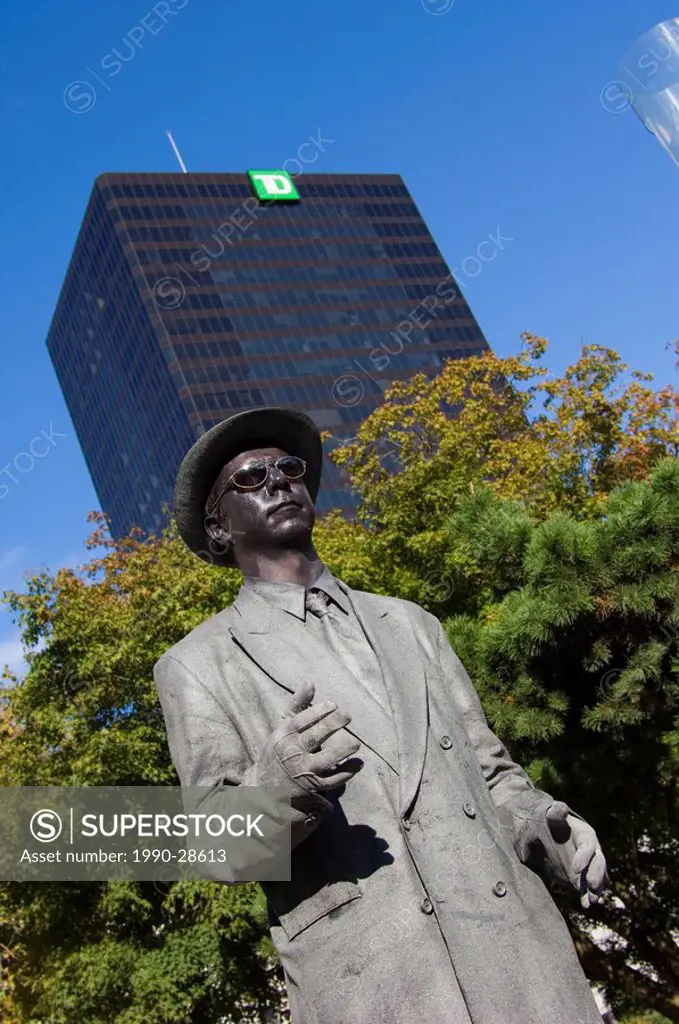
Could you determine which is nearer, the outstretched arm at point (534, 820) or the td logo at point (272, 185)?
the outstretched arm at point (534, 820)

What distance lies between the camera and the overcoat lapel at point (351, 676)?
4.01 m

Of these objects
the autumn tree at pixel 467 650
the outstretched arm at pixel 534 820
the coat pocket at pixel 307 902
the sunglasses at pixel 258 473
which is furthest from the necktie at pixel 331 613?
the autumn tree at pixel 467 650

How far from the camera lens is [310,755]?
3.52 meters

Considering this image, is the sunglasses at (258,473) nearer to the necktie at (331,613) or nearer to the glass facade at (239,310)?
the necktie at (331,613)

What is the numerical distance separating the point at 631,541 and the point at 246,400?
230 ft

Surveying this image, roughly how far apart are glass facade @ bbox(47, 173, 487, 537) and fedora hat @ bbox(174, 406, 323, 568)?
6775 cm

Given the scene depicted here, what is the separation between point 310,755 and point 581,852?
1.00 metres

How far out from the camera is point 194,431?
252 ft

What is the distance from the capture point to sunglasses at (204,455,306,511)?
4754 mm

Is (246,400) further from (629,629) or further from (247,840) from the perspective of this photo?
(247,840)

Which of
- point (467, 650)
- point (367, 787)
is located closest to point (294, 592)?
point (367, 787)

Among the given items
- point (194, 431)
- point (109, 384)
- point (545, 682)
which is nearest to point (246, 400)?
point (194, 431)

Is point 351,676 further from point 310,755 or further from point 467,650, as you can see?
point 467,650

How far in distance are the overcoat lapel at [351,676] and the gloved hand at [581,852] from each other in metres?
0.49
